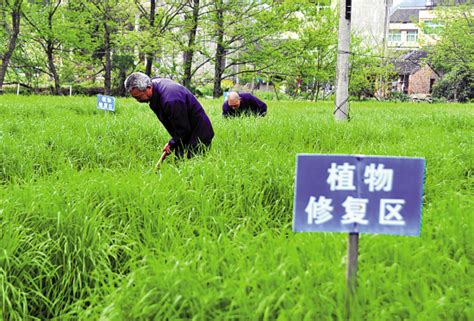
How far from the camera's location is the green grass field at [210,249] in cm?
175

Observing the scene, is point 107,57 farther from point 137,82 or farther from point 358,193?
point 358,193

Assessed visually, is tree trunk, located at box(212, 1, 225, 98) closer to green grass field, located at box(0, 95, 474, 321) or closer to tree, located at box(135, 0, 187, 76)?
tree, located at box(135, 0, 187, 76)

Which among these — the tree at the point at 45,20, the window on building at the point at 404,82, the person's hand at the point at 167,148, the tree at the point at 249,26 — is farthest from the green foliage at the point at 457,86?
the person's hand at the point at 167,148

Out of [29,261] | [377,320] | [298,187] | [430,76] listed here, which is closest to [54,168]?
[29,261]

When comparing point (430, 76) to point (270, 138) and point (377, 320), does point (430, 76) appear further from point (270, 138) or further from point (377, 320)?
point (377, 320)

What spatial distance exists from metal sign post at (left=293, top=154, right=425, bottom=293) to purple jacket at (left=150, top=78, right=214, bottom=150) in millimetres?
2398

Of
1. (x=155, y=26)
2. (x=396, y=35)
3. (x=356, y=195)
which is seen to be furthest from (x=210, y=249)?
(x=396, y=35)

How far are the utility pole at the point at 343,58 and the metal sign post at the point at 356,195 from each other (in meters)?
5.93

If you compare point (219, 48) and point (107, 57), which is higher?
point (219, 48)

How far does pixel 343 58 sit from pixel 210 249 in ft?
19.6

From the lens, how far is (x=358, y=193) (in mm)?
1684

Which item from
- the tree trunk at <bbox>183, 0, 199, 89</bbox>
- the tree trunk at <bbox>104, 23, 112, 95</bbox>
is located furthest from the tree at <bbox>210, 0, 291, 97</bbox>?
the tree trunk at <bbox>104, 23, 112, 95</bbox>

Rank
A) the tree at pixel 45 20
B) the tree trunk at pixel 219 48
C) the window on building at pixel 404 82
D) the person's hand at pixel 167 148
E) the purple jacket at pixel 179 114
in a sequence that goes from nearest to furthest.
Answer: the purple jacket at pixel 179 114 < the person's hand at pixel 167 148 < the tree at pixel 45 20 < the tree trunk at pixel 219 48 < the window on building at pixel 404 82

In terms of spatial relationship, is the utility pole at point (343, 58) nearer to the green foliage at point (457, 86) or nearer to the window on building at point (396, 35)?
the green foliage at point (457, 86)
